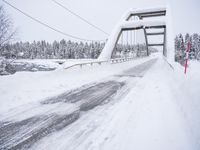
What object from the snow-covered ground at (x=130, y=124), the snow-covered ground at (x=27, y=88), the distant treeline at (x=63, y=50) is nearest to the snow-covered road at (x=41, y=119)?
the snow-covered ground at (x=130, y=124)

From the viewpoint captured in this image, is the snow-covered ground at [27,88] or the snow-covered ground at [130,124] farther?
the snow-covered ground at [27,88]

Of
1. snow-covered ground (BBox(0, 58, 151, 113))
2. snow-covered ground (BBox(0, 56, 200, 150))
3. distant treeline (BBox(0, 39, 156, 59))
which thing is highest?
distant treeline (BBox(0, 39, 156, 59))

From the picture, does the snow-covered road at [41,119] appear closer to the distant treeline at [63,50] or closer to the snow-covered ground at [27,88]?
the snow-covered ground at [27,88]

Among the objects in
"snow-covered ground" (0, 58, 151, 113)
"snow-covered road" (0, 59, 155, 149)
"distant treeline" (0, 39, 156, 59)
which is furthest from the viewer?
Answer: "distant treeline" (0, 39, 156, 59)

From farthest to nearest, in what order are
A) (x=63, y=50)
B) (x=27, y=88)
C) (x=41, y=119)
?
(x=63, y=50)
(x=27, y=88)
(x=41, y=119)

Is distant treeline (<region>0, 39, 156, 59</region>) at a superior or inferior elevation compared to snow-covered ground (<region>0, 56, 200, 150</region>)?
superior

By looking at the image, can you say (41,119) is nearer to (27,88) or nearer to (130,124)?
(130,124)

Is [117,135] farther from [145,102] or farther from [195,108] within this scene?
[195,108]

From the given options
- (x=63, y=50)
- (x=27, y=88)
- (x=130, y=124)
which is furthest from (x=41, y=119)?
(x=63, y=50)

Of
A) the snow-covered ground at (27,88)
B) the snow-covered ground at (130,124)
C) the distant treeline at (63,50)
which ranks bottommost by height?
the snow-covered ground at (130,124)

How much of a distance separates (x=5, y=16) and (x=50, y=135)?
21.7 metres

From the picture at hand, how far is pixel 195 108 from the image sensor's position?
4.21 metres

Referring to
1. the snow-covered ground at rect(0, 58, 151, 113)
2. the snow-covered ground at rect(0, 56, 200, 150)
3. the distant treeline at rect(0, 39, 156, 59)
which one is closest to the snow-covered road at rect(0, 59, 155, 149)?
the snow-covered ground at rect(0, 56, 200, 150)

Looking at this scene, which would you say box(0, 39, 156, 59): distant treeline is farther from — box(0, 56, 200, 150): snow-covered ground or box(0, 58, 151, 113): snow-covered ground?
box(0, 56, 200, 150): snow-covered ground
